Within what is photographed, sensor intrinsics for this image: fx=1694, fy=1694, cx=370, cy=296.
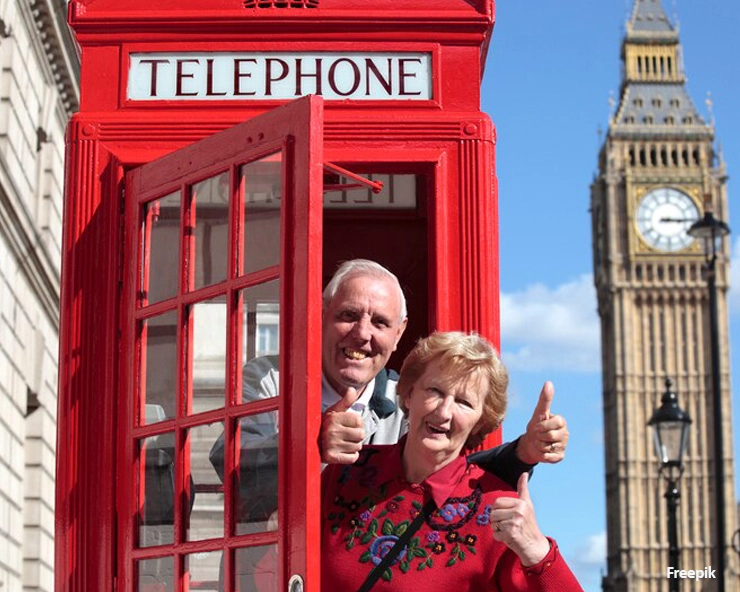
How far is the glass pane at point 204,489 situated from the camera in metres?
3.59

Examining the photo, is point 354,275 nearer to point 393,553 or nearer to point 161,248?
point 161,248

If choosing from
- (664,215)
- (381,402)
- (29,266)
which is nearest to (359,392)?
(381,402)

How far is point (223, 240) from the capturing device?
3.71 meters

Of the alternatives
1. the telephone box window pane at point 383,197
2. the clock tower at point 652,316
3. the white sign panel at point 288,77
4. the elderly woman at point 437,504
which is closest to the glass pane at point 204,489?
the elderly woman at point 437,504

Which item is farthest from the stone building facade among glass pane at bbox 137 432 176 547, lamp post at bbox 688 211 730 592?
glass pane at bbox 137 432 176 547

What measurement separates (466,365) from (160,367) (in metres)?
0.78

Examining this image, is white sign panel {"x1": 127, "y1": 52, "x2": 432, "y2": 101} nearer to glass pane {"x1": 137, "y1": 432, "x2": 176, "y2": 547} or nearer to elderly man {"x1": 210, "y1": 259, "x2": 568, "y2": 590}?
elderly man {"x1": 210, "y1": 259, "x2": 568, "y2": 590}

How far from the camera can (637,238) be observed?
69375 mm

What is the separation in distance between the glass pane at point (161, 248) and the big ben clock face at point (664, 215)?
2585 inches

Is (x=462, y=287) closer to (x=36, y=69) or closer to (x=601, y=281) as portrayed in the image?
(x=36, y=69)

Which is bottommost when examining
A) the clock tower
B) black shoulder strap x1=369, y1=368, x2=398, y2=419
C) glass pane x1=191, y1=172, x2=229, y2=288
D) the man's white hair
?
black shoulder strap x1=369, y1=368, x2=398, y2=419

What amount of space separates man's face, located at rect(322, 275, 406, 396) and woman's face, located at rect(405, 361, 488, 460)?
0.35m

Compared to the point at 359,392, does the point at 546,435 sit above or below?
below

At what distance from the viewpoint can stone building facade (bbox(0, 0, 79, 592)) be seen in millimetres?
14227
